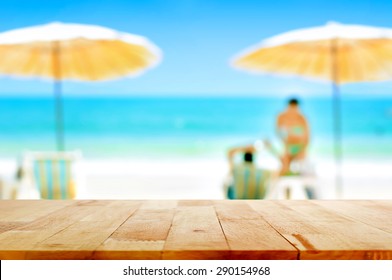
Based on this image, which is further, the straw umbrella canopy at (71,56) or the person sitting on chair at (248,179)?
the straw umbrella canopy at (71,56)

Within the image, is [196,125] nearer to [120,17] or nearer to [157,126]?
[157,126]

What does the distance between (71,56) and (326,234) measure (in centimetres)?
474

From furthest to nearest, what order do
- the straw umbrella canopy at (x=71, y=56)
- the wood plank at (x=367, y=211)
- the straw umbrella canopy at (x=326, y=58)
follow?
the straw umbrella canopy at (x=326, y=58) < the straw umbrella canopy at (x=71, y=56) < the wood plank at (x=367, y=211)

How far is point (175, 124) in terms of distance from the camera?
2245 centimetres

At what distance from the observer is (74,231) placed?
3.75 ft

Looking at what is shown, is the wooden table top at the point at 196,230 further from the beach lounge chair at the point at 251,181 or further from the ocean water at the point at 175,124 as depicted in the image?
the ocean water at the point at 175,124

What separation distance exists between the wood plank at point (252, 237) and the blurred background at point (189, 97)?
43.9 feet

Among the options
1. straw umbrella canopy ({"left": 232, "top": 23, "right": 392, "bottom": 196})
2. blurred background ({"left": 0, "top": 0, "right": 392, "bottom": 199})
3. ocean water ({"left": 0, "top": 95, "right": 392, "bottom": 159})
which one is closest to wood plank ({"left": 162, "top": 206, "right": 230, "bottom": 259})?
straw umbrella canopy ({"left": 232, "top": 23, "right": 392, "bottom": 196})

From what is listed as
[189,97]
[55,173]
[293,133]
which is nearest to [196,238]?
[55,173]

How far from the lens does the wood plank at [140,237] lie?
950 mm

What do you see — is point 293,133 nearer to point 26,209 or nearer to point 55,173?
point 55,173

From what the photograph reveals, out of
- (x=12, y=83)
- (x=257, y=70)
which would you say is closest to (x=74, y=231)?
(x=257, y=70)

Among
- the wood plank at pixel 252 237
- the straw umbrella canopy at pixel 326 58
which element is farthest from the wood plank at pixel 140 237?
the straw umbrella canopy at pixel 326 58
